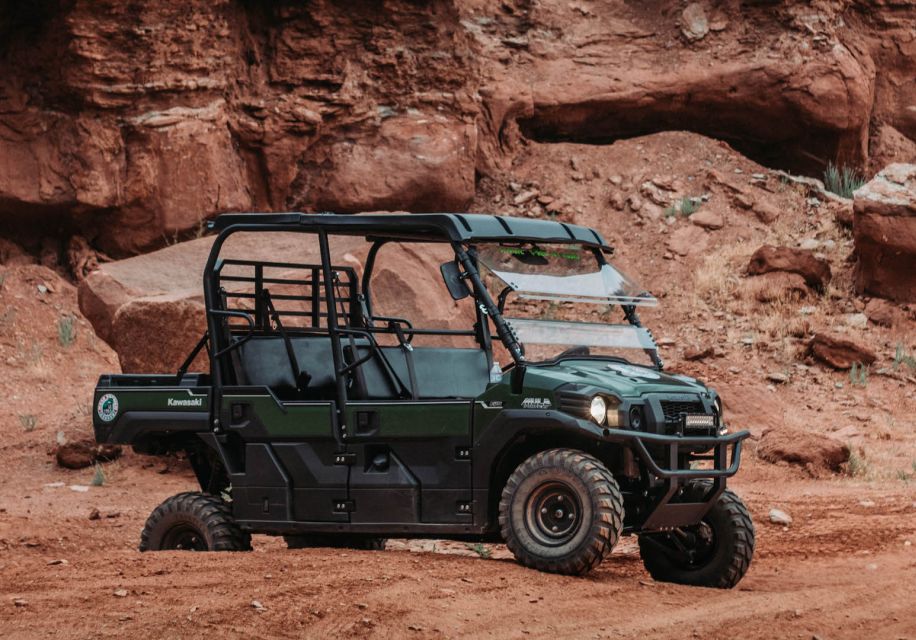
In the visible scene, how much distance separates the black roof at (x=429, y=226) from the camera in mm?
9188

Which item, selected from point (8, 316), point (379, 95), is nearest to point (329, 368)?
point (8, 316)

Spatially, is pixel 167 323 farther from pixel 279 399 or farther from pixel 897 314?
pixel 897 314

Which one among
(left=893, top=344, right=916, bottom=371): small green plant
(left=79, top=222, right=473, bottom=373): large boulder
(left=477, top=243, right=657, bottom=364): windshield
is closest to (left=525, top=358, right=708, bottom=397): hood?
(left=477, top=243, right=657, bottom=364): windshield

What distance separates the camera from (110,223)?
22750mm

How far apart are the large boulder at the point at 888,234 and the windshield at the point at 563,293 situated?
37.9 ft

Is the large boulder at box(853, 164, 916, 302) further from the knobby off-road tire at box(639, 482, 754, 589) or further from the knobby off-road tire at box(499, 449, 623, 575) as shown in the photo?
the knobby off-road tire at box(499, 449, 623, 575)

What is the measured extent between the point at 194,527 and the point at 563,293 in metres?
2.91

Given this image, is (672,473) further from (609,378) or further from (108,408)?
(108,408)

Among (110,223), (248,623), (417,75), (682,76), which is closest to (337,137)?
(417,75)

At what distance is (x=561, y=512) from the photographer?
8.62 m

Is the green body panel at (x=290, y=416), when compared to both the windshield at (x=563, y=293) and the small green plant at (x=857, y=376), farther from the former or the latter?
the small green plant at (x=857, y=376)

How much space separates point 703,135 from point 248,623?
65.8 feet

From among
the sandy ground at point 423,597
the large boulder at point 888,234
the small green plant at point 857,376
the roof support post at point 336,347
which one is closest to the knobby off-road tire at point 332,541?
the sandy ground at point 423,597

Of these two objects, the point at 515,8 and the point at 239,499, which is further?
the point at 515,8
